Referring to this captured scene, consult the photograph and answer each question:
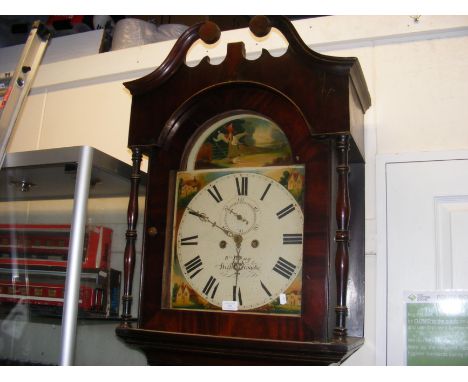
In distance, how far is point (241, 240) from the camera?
1.11 m

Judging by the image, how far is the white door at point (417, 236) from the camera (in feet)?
4.03

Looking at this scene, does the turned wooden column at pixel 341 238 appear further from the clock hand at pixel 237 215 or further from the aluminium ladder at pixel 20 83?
the aluminium ladder at pixel 20 83

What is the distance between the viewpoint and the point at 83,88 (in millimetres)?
1804

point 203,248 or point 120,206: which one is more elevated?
point 120,206

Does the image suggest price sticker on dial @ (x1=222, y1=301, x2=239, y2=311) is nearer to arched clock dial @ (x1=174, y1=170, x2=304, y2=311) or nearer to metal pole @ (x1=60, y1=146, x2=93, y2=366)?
arched clock dial @ (x1=174, y1=170, x2=304, y2=311)

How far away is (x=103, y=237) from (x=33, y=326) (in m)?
0.26

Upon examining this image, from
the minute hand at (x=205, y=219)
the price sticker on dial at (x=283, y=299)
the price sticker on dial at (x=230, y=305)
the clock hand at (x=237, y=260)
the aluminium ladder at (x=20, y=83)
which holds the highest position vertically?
the aluminium ladder at (x=20, y=83)

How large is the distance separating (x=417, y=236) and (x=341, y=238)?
13.6 inches

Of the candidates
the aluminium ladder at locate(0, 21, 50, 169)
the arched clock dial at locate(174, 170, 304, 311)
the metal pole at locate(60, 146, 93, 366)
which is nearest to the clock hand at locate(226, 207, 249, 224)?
the arched clock dial at locate(174, 170, 304, 311)

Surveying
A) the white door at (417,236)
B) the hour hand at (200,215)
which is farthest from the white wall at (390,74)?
the hour hand at (200,215)
